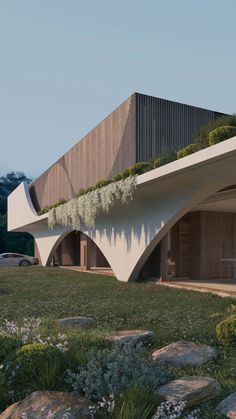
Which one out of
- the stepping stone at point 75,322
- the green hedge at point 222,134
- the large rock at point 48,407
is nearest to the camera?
the large rock at point 48,407

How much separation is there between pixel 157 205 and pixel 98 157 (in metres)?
6.11

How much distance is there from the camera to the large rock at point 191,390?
2.98 meters

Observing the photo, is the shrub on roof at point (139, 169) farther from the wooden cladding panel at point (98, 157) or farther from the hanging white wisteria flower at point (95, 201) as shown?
the wooden cladding panel at point (98, 157)

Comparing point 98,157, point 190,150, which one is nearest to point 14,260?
point 98,157

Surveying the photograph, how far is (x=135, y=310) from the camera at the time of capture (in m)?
7.21

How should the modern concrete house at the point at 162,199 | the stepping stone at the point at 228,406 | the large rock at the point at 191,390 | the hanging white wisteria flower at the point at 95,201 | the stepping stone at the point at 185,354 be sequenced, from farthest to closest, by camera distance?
the hanging white wisteria flower at the point at 95,201, the modern concrete house at the point at 162,199, the stepping stone at the point at 185,354, the large rock at the point at 191,390, the stepping stone at the point at 228,406

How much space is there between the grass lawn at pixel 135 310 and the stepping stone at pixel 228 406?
91mm

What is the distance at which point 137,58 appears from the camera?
7.36 meters

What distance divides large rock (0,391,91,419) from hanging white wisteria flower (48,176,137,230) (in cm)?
763

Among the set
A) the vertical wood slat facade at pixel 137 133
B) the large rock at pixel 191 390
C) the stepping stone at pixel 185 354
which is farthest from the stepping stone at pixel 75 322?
the vertical wood slat facade at pixel 137 133

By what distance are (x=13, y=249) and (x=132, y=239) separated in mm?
34507

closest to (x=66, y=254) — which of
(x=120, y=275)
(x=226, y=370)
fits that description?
(x=120, y=275)

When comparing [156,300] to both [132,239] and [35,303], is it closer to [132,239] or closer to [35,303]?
[35,303]

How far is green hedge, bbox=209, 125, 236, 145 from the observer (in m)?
7.82
